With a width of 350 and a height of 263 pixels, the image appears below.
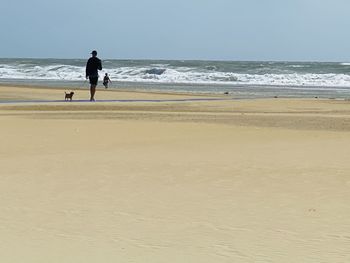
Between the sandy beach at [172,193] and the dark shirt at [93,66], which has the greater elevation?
the dark shirt at [93,66]

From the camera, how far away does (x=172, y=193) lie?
718 centimetres

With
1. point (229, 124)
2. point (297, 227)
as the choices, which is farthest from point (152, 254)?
point (229, 124)

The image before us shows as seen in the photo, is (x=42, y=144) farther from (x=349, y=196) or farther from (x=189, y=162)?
(x=349, y=196)

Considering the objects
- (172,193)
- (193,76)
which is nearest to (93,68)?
(172,193)

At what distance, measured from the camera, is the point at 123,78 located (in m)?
61.8

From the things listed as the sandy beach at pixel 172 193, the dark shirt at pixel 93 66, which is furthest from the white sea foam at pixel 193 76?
the sandy beach at pixel 172 193

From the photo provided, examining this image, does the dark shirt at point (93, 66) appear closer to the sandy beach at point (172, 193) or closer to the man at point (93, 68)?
the man at point (93, 68)

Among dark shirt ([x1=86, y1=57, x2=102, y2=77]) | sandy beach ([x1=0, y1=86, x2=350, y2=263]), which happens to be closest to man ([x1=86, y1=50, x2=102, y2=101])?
dark shirt ([x1=86, y1=57, x2=102, y2=77])

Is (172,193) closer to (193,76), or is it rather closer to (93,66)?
(93,66)

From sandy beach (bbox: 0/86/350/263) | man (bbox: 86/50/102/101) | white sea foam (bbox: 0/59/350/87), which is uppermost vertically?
man (bbox: 86/50/102/101)

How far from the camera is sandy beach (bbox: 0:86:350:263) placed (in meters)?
5.09

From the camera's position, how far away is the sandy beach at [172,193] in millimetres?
5090

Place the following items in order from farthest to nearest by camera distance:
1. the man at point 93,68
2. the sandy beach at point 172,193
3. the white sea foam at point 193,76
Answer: the white sea foam at point 193,76
the man at point 93,68
the sandy beach at point 172,193

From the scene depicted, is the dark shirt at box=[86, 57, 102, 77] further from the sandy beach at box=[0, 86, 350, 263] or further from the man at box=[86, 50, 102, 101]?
the sandy beach at box=[0, 86, 350, 263]
